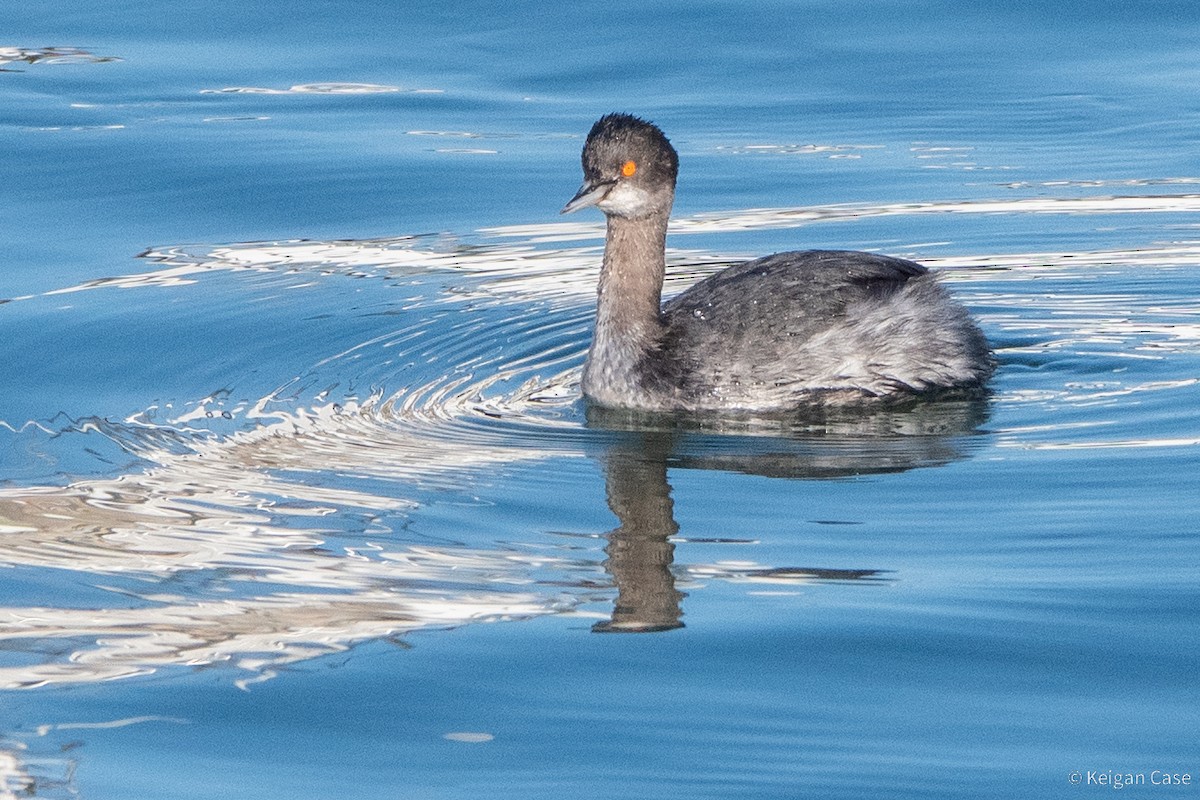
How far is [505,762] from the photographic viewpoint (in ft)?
15.5

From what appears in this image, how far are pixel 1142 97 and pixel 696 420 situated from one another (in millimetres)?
6540

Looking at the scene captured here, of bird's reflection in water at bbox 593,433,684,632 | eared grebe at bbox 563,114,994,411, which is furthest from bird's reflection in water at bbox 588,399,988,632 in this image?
eared grebe at bbox 563,114,994,411

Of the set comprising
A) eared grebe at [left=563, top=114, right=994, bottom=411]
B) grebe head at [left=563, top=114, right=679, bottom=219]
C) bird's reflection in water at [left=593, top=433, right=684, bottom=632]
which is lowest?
bird's reflection in water at [left=593, top=433, right=684, bottom=632]

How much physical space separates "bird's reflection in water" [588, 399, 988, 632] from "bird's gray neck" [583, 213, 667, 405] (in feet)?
0.49

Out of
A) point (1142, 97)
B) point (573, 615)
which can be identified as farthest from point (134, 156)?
point (573, 615)

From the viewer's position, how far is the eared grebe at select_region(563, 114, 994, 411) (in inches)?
314

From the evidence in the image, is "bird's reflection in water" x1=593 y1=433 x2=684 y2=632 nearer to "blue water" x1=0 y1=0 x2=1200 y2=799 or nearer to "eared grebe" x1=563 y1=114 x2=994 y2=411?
"blue water" x1=0 y1=0 x2=1200 y2=799

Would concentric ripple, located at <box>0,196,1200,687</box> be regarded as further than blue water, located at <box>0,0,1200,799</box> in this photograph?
Yes

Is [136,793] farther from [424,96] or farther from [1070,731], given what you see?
[424,96]

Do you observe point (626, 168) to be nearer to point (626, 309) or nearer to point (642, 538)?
point (626, 309)
